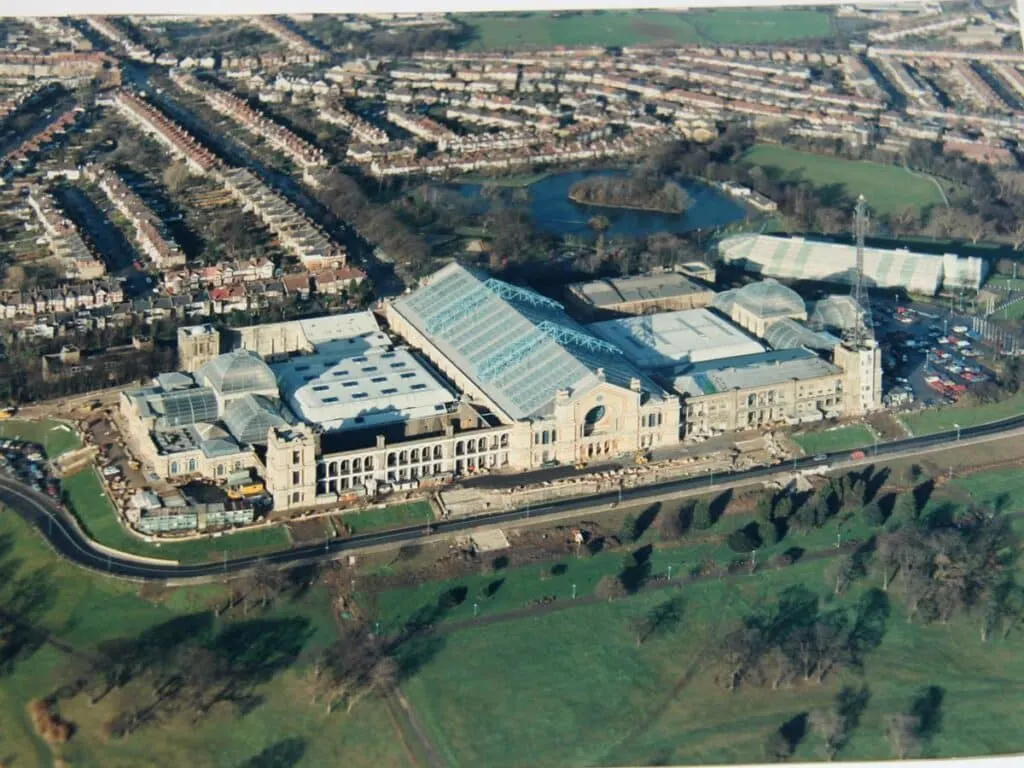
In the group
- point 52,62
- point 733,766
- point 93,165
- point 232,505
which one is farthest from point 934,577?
point 52,62

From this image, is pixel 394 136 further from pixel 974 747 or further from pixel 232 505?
pixel 974 747

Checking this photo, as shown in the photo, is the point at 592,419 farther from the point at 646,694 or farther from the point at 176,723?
the point at 176,723

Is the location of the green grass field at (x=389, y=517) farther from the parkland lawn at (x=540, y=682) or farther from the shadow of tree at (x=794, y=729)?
the shadow of tree at (x=794, y=729)

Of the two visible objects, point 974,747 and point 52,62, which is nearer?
point 974,747

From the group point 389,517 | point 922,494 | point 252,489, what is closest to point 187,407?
point 252,489

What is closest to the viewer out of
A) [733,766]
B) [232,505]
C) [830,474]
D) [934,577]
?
[733,766]

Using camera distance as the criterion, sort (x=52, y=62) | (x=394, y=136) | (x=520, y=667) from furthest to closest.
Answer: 1. (x=52, y=62)
2. (x=394, y=136)
3. (x=520, y=667)

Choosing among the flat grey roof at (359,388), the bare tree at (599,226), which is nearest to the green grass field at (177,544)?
the flat grey roof at (359,388)

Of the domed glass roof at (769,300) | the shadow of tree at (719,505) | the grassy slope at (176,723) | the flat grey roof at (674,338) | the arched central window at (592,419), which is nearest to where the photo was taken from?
the grassy slope at (176,723)
